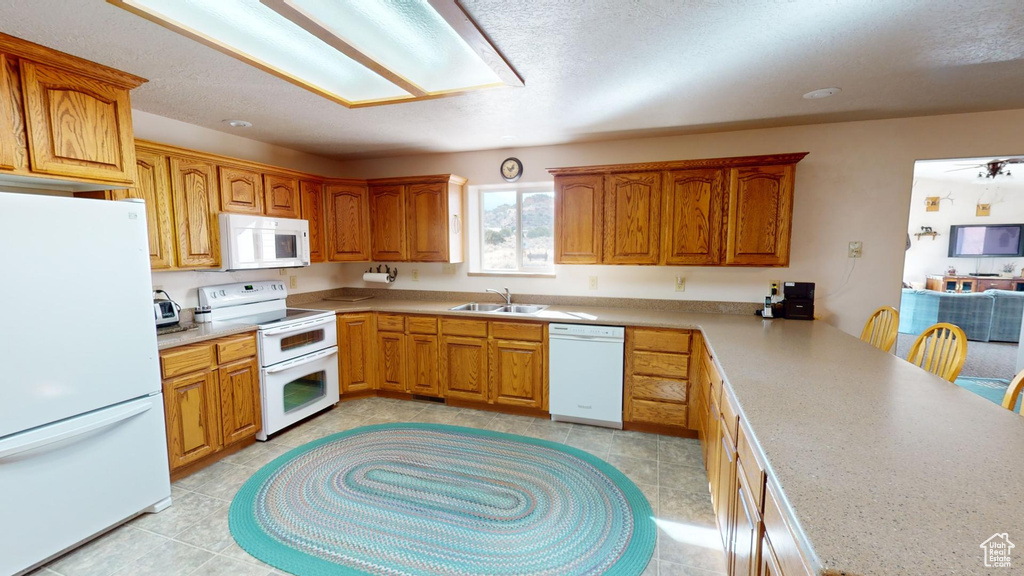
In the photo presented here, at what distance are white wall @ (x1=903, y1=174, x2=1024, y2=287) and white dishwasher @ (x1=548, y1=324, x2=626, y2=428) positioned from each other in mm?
6924

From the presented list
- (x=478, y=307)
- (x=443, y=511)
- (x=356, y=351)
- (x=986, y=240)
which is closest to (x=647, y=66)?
(x=478, y=307)

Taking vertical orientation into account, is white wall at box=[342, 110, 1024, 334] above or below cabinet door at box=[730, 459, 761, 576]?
above

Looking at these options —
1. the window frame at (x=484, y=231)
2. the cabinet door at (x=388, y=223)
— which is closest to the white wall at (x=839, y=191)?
the window frame at (x=484, y=231)

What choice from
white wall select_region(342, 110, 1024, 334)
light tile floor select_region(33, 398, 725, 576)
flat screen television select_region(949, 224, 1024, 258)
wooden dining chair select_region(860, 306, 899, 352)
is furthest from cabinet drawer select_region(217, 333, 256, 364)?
flat screen television select_region(949, 224, 1024, 258)

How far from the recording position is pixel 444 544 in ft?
6.32

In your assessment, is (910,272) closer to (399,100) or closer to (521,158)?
(521,158)

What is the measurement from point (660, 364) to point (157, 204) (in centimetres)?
360

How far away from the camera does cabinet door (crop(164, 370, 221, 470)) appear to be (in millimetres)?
2346

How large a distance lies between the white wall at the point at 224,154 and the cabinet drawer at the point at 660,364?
324 cm

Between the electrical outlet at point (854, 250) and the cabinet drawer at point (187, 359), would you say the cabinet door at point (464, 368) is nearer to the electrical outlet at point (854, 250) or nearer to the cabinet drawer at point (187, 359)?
the cabinet drawer at point (187, 359)

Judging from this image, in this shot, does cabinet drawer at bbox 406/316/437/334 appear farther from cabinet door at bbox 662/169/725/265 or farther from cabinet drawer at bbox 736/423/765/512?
cabinet drawer at bbox 736/423/765/512

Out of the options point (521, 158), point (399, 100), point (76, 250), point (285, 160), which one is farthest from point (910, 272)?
point (76, 250)

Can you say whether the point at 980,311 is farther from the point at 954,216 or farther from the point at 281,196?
the point at 281,196

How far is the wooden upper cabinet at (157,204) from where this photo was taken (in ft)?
8.29
